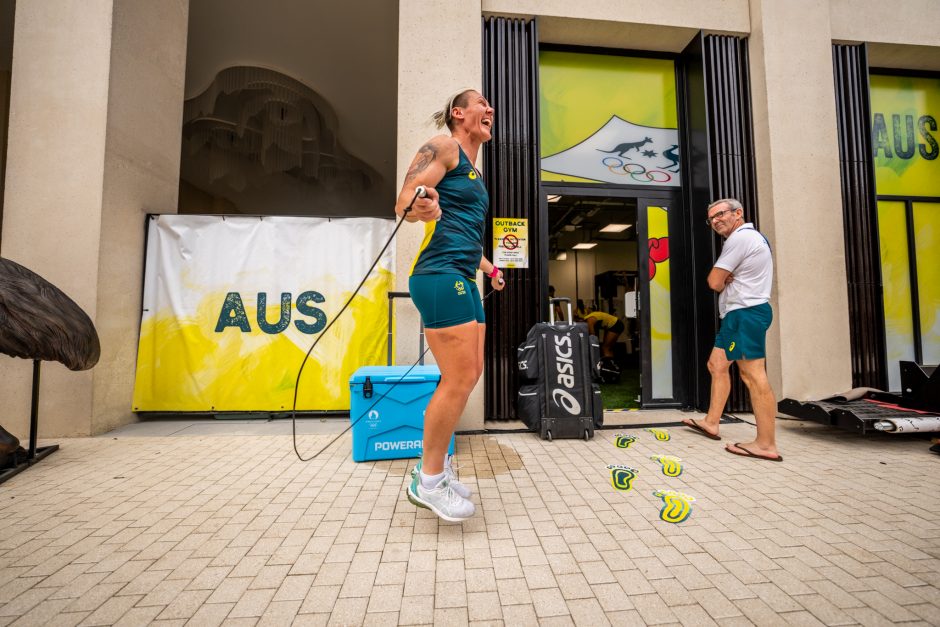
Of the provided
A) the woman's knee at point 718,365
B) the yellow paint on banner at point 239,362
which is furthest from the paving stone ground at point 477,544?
the yellow paint on banner at point 239,362

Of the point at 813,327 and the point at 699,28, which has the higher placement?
the point at 699,28

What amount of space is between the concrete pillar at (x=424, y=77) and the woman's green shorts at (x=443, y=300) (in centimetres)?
195

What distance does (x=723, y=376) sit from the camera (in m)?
3.37

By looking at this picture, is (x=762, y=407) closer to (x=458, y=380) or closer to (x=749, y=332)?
(x=749, y=332)

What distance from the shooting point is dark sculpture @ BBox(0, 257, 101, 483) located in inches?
93.7

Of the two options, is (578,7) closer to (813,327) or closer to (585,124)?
(585,124)

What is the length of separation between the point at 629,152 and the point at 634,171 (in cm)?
24

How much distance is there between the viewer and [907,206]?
4957 millimetres

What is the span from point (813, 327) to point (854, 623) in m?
3.98

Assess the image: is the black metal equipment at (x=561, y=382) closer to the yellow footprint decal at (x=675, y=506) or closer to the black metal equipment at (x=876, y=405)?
the yellow footprint decal at (x=675, y=506)

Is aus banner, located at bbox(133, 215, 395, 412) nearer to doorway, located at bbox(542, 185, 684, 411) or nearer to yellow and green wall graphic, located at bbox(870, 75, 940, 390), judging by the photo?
doorway, located at bbox(542, 185, 684, 411)

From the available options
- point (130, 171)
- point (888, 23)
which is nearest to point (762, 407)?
point (888, 23)

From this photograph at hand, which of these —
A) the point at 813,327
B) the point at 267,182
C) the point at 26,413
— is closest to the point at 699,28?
the point at 813,327

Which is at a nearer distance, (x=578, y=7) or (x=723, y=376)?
(x=723, y=376)
